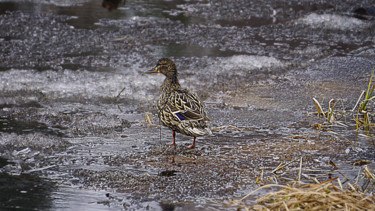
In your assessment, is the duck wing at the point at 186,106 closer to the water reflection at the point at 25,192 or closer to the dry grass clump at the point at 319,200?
the water reflection at the point at 25,192

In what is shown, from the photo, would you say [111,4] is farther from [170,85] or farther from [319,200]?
[319,200]

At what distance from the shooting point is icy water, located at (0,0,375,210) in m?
4.50

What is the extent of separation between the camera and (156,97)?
279 inches

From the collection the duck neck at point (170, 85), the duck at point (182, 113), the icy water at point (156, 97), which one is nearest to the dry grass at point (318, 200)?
the icy water at point (156, 97)

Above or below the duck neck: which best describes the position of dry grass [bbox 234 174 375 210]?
below

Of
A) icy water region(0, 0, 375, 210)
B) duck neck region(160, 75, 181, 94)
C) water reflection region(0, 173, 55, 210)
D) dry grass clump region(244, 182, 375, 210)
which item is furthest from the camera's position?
duck neck region(160, 75, 181, 94)

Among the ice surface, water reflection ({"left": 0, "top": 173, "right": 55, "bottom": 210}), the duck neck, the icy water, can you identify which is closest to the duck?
the duck neck

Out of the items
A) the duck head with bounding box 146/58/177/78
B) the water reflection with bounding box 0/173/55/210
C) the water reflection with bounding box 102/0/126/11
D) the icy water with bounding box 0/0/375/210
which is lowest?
the water reflection with bounding box 0/173/55/210

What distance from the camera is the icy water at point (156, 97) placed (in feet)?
14.8

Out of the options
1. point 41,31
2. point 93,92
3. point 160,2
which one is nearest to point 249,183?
point 93,92

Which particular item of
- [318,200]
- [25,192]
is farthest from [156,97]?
[318,200]

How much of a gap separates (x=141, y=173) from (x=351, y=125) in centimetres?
278

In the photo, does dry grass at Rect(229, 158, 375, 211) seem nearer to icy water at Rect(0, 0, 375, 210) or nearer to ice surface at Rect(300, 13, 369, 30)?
icy water at Rect(0, 0, 375, 210)

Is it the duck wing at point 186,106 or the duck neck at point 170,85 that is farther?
the duck neck at point 170,85
